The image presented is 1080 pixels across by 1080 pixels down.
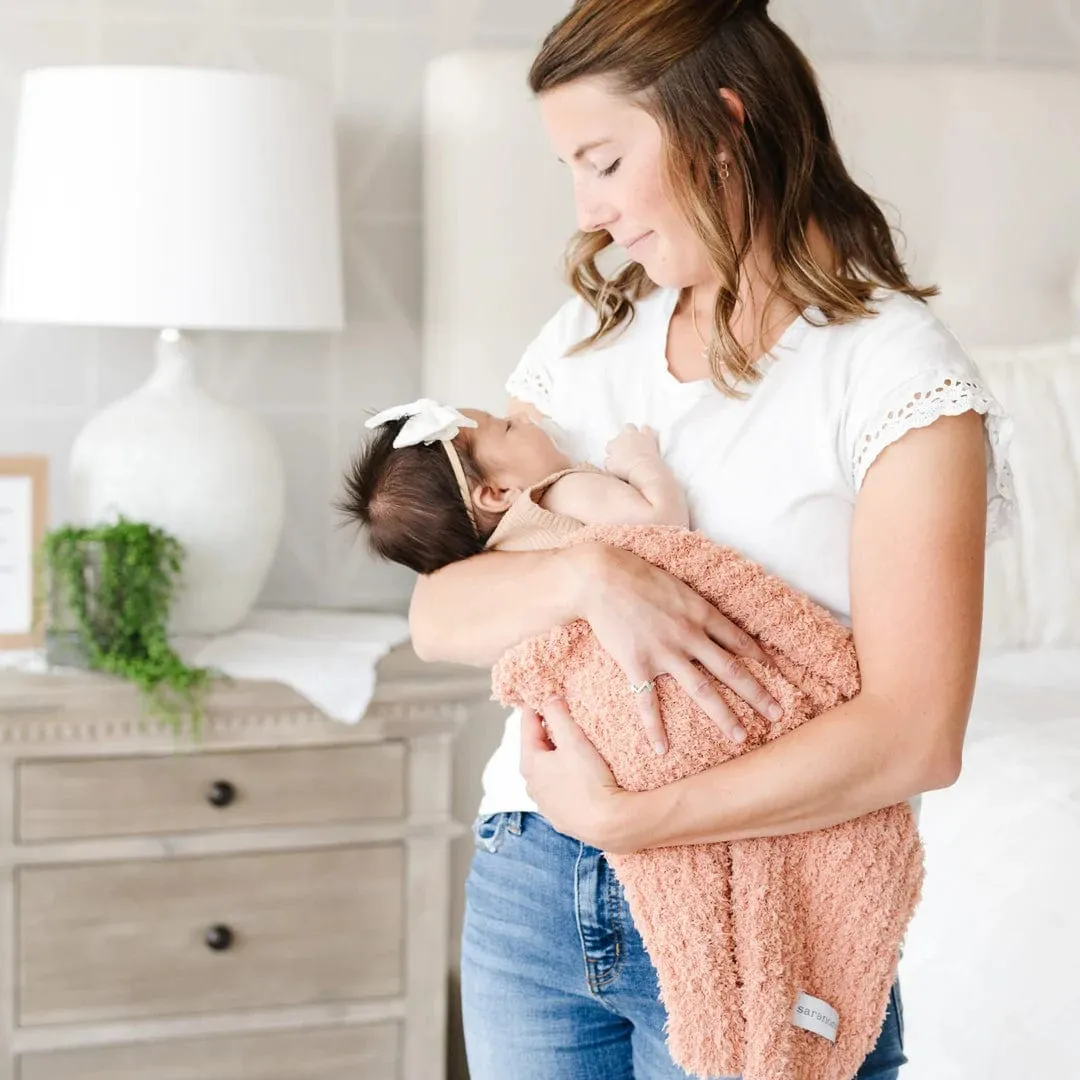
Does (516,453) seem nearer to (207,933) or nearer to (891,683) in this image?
(891,683)

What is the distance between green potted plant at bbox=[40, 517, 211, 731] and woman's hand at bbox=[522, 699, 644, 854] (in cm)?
97

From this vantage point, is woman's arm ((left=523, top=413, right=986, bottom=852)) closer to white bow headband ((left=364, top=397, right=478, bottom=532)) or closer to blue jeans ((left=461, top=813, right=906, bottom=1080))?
blue jeans ((left=461, top=813, right=906, bottom=1080))

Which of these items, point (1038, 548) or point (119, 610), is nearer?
point (119, 610)

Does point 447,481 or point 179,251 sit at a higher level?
point 179,251

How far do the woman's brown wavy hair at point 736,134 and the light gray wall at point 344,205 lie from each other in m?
1.29

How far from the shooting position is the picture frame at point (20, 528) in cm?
213

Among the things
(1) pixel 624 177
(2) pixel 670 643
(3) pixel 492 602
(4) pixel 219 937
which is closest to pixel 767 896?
(2) pixel 670 643

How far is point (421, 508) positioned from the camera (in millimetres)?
1305

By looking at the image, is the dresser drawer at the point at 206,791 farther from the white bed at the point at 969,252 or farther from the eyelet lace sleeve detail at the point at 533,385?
the eyelet lace sleeve detail at the point at 533,385

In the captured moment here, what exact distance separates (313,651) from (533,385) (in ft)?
2.91

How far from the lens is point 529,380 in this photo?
4.49ft

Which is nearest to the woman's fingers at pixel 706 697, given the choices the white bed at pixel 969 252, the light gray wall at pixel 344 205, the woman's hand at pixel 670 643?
the woman's hand at pixel 670 643

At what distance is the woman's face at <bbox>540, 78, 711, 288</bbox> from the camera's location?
1142 millimetres

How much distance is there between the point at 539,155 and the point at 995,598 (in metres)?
0.94
